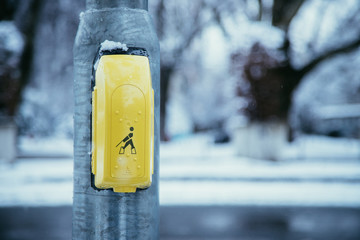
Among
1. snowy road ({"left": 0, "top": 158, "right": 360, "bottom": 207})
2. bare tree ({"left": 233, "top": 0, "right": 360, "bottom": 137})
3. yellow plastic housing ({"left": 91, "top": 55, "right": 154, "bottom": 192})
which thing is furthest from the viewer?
bare tree ({"left": 233, "top": 0, "right": 360, "bottom": 137})

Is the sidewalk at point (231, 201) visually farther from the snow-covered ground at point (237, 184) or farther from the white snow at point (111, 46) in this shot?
the white snow at point (111, 46)

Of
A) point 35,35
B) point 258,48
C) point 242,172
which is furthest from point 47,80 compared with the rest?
point 242,172

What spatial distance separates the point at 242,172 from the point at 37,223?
Answer: 748 cm

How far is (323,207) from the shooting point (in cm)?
940

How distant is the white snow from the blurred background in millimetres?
5271

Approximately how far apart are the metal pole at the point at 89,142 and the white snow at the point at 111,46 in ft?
0.06

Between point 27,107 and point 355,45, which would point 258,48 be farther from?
point 27,107

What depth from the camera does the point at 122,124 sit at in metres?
1.89

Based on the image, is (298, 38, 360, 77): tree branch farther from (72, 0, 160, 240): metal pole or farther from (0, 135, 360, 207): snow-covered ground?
(72, 0, 160, 240): metal pole

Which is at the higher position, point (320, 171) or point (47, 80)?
point (47, 80)

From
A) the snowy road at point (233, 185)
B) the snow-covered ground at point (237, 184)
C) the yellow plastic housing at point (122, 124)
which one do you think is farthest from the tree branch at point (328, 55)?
the yellow plastic housing at point (122, 124)

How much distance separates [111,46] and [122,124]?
1.25 ft

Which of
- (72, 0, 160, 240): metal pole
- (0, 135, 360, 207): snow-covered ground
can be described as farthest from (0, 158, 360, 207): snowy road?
(72, 0, 160, 240): metal pole

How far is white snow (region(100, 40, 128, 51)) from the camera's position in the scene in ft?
6.44
